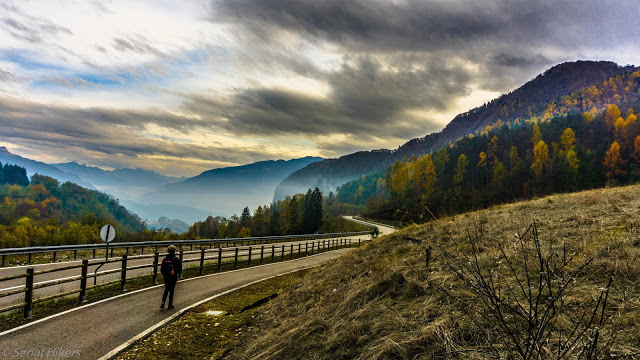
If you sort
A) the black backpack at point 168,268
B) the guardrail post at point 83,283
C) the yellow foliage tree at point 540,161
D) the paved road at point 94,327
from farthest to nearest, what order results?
1. the yellow foliage tree at point 540,161
2. the guardrail post at point 83,283
3. the black backpack at point 168,268
4. the paved road at point 94,327

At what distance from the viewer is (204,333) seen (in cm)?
805

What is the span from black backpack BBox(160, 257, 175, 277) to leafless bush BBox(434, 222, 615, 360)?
8.46 metres

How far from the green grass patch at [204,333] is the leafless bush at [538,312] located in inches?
229

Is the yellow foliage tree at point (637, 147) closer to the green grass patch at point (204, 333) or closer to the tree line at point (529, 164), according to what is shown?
the tree line at point (529, 164)

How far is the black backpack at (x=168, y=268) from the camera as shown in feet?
30.7

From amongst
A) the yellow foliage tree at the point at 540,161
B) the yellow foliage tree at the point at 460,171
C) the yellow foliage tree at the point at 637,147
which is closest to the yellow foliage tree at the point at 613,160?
the yellow foliage tree at the point at 637,147

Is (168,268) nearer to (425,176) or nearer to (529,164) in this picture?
(425,176)

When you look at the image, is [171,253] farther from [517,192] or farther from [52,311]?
[517,192]

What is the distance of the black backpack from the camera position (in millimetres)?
9344

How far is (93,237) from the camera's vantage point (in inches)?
2589

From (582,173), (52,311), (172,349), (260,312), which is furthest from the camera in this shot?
(582,173)

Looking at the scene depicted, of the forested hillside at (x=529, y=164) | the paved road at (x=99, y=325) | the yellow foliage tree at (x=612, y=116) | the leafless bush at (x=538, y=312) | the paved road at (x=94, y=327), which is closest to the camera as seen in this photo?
Answer: the leafless bush at (x=538, y=312)

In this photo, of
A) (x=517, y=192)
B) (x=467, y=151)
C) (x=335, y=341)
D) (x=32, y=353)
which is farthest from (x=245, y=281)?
(x=467, y=151)

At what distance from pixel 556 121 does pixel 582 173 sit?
188ft
